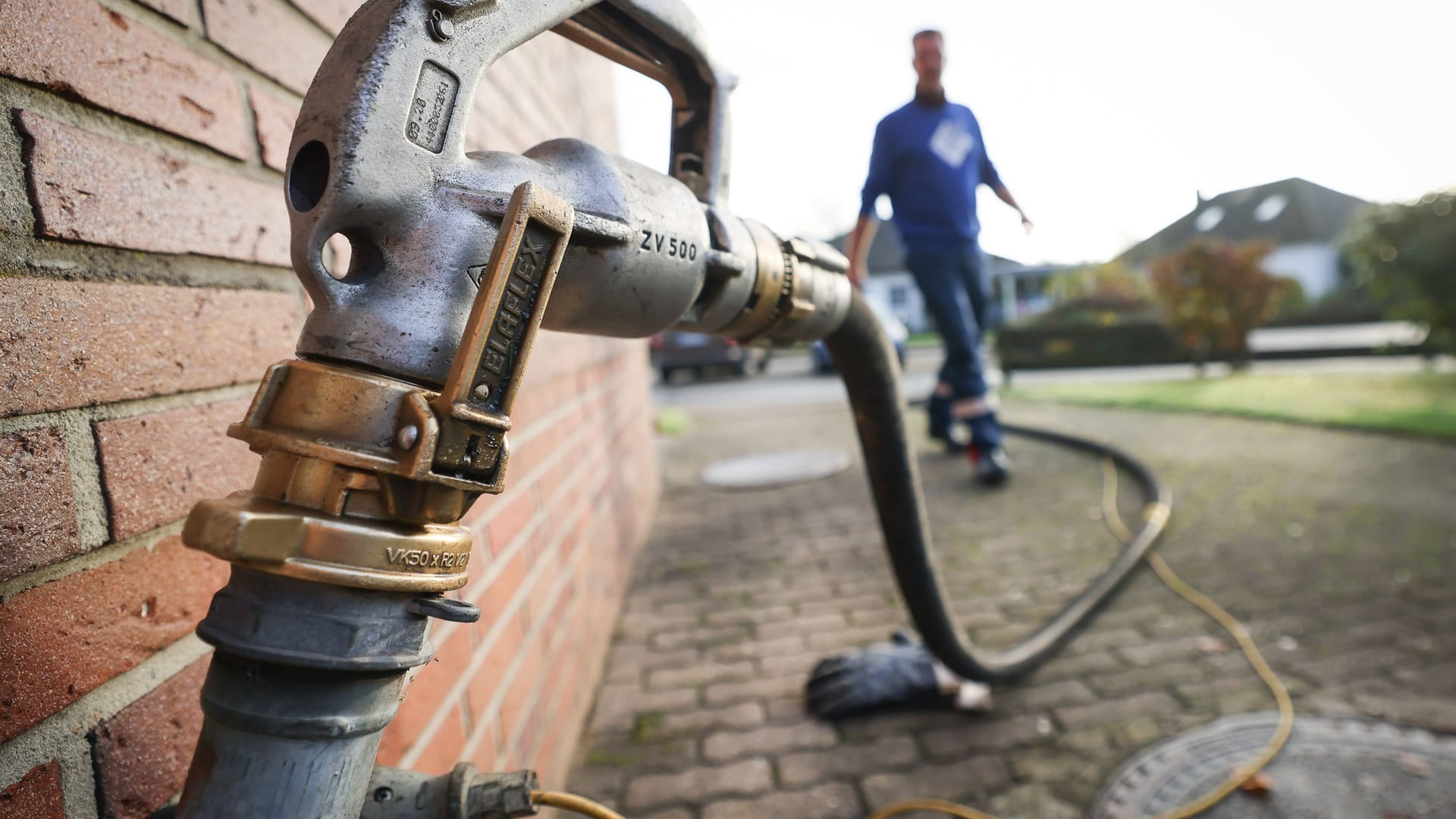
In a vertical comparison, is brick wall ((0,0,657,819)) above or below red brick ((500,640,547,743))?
above

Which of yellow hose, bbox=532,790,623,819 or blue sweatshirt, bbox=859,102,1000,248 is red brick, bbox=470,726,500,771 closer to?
yellow hose, bbox=532,790,623,819

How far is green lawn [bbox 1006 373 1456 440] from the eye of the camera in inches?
213

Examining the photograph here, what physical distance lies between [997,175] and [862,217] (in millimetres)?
889

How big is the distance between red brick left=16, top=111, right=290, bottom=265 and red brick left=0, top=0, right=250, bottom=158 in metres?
0.03

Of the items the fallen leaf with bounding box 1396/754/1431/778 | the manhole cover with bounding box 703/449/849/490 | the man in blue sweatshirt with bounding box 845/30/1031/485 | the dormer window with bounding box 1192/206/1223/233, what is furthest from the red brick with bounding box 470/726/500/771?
the dormer window with bounding box 1192/206/1223/233

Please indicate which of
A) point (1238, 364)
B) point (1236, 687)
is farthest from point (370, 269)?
point (1238, 364)

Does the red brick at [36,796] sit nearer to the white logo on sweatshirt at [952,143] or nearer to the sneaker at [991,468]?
the white logo on sweatshirt at [952,143]

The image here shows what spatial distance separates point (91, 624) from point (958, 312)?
4331 millimetres

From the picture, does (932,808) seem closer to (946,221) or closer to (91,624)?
(91,624)

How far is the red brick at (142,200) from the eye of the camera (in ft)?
2.09

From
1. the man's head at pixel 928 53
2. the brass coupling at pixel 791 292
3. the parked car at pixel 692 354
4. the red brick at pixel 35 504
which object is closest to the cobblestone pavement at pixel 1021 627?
the brass coupling at pixel 791 292

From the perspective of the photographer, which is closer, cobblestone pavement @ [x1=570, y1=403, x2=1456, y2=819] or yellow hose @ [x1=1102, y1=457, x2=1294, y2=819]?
yellow hose @ [x1=1102, y1=457, x2=1294, y2=819]

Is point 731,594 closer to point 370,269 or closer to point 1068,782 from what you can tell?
point 1068,782

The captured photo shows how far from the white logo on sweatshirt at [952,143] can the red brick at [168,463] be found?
354 centimetres
